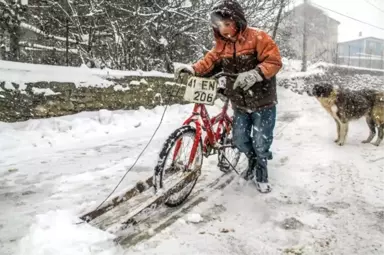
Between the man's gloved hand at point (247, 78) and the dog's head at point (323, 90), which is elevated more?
the man's gloved hand at point (247, 78)

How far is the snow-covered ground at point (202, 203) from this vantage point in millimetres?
2771

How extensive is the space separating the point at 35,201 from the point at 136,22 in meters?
7.72

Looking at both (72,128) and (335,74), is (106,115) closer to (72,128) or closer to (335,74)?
(72,128)

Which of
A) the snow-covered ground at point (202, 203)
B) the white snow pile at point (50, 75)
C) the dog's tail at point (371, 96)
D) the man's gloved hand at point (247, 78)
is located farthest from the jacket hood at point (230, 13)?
the white snow pile at point (50, 75)

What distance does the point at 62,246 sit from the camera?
2.51 m

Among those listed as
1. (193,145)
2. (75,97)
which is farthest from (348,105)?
(75,97)

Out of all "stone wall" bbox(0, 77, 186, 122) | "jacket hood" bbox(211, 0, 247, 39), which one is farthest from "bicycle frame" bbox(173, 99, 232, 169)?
"jacket hood" bbox(211, 0, 247, 39)

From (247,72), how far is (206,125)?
2.48ft

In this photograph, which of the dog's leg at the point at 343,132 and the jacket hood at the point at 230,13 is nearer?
the jacket hood at the point at 230,13

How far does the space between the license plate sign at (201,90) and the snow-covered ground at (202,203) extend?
1.10 meters

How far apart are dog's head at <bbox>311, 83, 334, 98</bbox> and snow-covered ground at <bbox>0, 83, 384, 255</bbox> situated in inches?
35.8

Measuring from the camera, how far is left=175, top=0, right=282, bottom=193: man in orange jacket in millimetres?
3602

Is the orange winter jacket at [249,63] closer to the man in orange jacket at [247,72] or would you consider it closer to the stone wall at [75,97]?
the man in orange jacket at [247,72]

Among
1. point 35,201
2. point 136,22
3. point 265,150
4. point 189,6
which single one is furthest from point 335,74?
point 35,201
